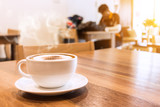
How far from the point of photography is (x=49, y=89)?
0.33 metres

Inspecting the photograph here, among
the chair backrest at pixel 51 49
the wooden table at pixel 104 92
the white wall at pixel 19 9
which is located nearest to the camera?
the wooden table at pixel 104 92

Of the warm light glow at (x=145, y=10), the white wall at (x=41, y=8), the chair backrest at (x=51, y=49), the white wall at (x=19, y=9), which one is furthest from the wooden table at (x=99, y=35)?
the chair backrest at (x=51, y=49)

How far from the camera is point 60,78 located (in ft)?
1.07

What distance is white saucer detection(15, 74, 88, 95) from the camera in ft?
1.00

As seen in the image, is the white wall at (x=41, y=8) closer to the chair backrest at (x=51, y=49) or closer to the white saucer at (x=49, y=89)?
the chair backrest at (x=51, y=49)

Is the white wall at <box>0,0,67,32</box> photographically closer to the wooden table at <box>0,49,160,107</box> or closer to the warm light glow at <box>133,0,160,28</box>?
the warm light glow at <box>133,0,160,28</box>

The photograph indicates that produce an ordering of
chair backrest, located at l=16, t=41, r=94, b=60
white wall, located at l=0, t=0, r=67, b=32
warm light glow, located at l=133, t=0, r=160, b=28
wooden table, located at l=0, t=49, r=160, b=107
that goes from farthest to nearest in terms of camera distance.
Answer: white wall, located at l=0, t=0, r=67, b=32
warm light glow, located at l=133, t=0, r=160, b=28
chair backrest, located at l=16, t=41, r=94, b=60
wooden table, located at l=0, t=49, r=160, b=107

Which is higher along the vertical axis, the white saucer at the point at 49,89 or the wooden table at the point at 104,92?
the white saucer at the point at 49,89

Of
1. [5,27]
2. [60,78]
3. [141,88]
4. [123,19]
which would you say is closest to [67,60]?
[60,78]

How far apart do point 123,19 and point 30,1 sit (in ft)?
4.82

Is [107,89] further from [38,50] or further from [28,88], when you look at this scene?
[38,50]

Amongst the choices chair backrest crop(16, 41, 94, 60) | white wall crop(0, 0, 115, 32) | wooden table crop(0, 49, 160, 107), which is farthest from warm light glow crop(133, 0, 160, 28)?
wooden table crop(0, 49, 160, 107)

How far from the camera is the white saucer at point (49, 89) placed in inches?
12.0

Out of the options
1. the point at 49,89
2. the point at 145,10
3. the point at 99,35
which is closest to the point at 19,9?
the point at 99,35
